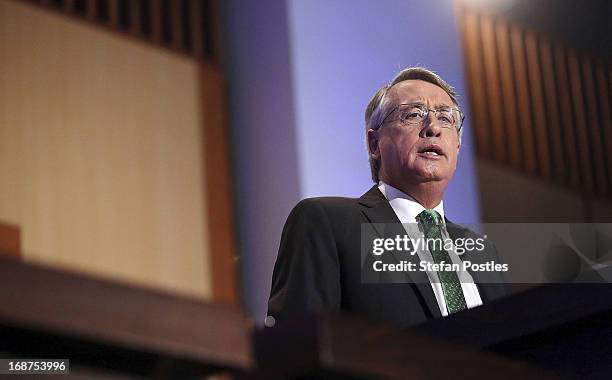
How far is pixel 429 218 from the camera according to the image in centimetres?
161

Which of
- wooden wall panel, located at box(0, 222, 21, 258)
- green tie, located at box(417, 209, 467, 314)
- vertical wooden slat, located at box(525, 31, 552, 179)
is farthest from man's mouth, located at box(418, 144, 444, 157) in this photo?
vertical wooden slat, located at box(525, 31, 552, 179)

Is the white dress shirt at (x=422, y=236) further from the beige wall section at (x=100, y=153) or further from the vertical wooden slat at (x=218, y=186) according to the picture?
the vertical wooden slat at (x=218, y=186)

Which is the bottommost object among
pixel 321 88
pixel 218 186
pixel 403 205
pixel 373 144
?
pixel 403 205

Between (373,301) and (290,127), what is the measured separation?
1771 mm

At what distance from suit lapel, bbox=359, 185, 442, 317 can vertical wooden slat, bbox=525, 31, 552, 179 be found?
2.55m

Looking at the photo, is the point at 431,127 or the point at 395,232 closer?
the point at 395,232

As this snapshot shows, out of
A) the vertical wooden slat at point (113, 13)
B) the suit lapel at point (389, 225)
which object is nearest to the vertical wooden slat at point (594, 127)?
the vertical wooden slat at point (113, 13)

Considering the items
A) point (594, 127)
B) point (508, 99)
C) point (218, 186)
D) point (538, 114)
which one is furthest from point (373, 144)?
point (594, 127)

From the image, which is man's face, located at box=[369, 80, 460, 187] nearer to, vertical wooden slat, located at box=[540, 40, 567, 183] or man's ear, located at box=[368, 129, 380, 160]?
man's ear, located at box=[368, 129, 380, 160]

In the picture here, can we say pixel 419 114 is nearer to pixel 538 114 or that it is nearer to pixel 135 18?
pixel 135 18

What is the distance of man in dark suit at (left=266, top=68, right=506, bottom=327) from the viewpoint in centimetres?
147

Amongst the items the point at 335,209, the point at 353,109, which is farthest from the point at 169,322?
the point at 353,109

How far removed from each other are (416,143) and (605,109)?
2.88 m

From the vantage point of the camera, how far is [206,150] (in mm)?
3561
